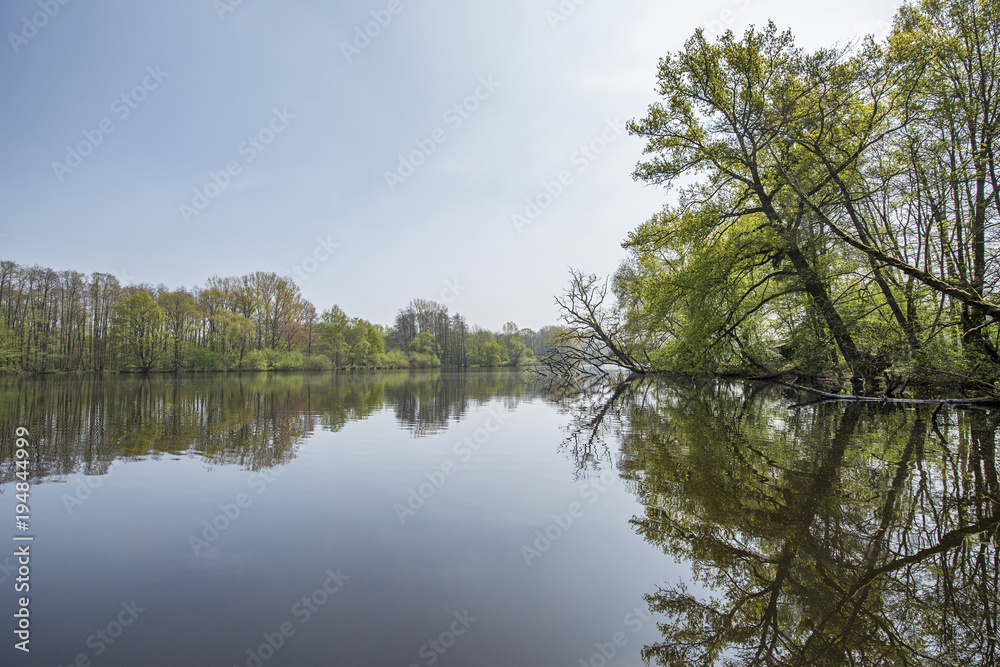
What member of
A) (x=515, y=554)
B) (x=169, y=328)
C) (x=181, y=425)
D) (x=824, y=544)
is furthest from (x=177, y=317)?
(x=824, y=544)

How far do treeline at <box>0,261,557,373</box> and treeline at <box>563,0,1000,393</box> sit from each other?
45221mm

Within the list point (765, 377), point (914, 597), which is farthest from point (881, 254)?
point (765, 377)

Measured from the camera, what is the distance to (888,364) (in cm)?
1215

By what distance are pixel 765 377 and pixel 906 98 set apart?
496 inches

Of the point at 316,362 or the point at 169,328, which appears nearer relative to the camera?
the point at 169,328

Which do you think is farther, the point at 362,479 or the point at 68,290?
the point at 68,290

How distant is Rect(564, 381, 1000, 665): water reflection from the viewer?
7.95ft

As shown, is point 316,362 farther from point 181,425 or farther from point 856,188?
point 856,188

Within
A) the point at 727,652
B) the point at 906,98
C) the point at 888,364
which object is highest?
the point at 906,98

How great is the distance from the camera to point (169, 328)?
146ft

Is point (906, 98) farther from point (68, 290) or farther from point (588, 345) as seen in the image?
point (68, 290)

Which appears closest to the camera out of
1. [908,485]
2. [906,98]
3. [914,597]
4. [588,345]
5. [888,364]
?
[914,597]

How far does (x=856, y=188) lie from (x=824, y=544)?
41.5 ft

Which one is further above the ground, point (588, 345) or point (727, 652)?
point (588, 345)
